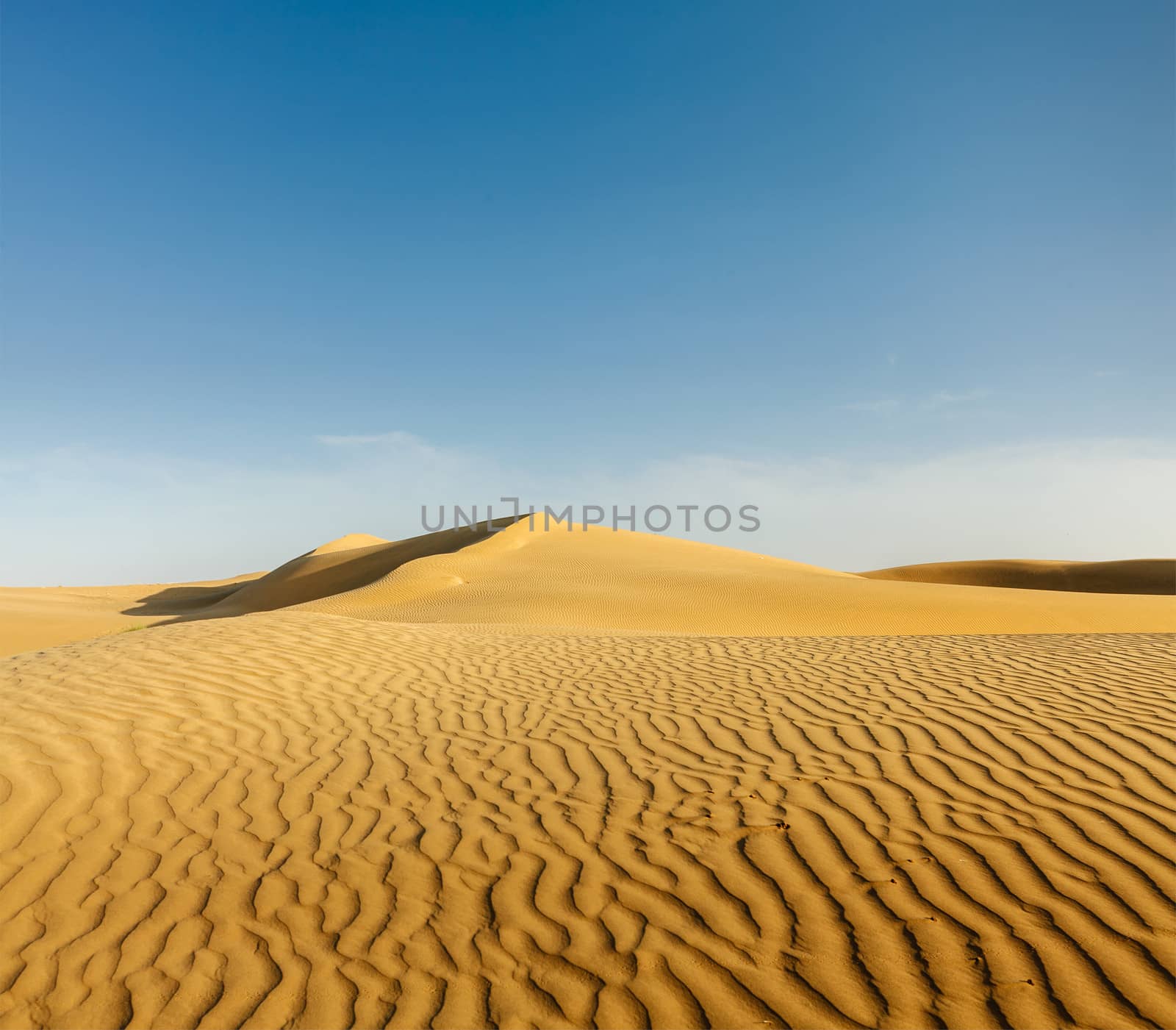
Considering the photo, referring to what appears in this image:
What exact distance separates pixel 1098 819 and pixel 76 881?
5500 mm

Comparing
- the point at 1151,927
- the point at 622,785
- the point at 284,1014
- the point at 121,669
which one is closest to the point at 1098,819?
the point at 1151,927

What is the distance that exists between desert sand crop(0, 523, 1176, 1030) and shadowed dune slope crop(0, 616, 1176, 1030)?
19mm

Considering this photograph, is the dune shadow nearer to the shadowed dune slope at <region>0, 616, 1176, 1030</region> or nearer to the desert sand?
the desert sand

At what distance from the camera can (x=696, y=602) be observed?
21109 millimetres

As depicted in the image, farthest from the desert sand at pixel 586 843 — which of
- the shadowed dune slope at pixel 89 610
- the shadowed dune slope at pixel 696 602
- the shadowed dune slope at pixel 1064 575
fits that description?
the shadowed dune slope at pixel 1064 575

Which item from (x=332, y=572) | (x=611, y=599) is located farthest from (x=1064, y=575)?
(x=332, y=572)

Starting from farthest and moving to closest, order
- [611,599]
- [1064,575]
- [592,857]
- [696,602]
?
[1064,575] → [611,599] → [696,602] → [592,857]

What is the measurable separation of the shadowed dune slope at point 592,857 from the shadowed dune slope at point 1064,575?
3726cm

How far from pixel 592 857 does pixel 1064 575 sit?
50.3 m

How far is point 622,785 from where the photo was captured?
A: 16.3ft

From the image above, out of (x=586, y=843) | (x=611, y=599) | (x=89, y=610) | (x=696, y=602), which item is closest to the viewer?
(x=586, y=843)

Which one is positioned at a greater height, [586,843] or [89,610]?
[89,610]

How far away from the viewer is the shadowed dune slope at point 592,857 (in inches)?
118

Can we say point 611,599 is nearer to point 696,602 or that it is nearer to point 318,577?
point 696,602
